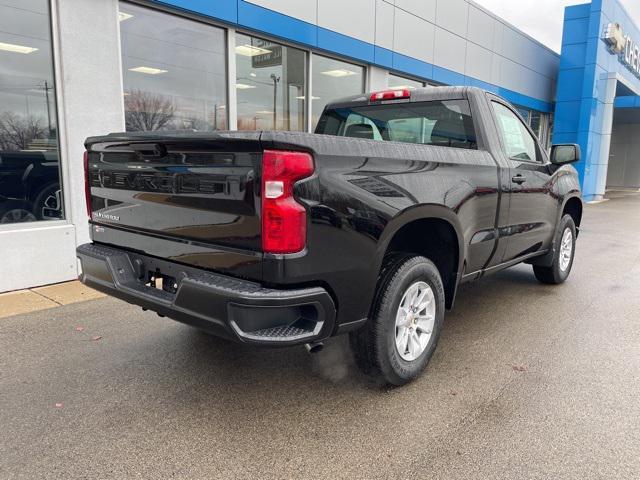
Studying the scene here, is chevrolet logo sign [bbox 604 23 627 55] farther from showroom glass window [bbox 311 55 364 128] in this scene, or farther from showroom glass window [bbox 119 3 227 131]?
showroom glass window [bbox 119 3 227 131]

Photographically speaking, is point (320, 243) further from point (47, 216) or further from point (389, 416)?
point (47, 216)

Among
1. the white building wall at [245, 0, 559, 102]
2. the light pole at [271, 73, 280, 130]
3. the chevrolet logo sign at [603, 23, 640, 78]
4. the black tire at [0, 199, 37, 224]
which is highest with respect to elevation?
the chevrolet logo sign at [603, 23, 640, 78]

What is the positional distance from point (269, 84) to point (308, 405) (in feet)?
20.9

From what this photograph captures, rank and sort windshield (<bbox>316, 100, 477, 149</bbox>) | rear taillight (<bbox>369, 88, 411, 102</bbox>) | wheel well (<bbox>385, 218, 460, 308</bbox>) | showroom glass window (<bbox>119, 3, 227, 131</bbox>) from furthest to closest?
showroom glass window (<bbox>119, 3, 227, 131</bbox>)
rear taillight (<bbox>369, 88, 411, 102</bbox>)
windshield (<bbox>316, 100, 477, 149</bbox>)
wheel well (<bbox>385, 218, 460, 308</bbox>)

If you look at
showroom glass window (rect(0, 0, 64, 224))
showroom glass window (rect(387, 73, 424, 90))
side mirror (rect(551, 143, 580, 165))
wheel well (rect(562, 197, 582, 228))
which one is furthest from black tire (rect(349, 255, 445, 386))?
showroom glass window (rect(387, 73, 424, 90))

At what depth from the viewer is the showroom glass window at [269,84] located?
7660 millimetres

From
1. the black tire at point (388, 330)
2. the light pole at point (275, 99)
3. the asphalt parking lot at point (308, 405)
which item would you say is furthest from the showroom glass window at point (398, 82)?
the black tire at point (388, 330)

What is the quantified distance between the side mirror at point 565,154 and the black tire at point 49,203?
5302 millimetres

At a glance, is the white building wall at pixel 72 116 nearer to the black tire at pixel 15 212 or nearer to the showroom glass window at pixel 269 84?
the black tire at pixel 15 212

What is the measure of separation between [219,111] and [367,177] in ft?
17.2

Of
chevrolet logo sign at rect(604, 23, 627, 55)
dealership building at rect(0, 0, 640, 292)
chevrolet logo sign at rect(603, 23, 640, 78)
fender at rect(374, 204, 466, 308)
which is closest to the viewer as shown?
fender at rect(374, 204, 466, 308)

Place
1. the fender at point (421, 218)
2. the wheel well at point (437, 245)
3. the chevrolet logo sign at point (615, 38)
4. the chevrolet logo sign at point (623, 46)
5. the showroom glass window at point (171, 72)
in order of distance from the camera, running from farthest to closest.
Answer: the chevrolet logo sign at point (623, 46)
the chevrolet logo sign at point (615, 38)
the showroom glass window at point (171, 72)
the wheel well at point (437, 245)
the fender at point (421, 218)

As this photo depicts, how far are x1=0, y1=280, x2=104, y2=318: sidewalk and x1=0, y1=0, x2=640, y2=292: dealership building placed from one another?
0.51 feet

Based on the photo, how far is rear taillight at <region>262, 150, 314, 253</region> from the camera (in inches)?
89.6
